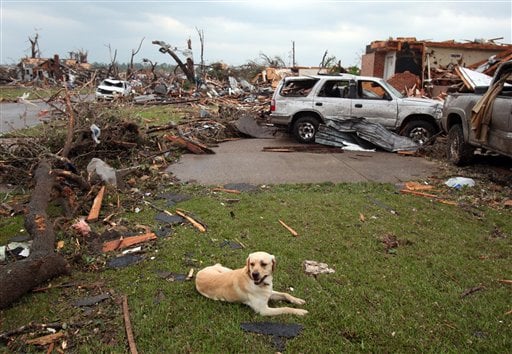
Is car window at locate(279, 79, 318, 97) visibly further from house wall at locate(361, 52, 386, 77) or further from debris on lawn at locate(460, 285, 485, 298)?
house wall at locate(361, 52, 386, 77)

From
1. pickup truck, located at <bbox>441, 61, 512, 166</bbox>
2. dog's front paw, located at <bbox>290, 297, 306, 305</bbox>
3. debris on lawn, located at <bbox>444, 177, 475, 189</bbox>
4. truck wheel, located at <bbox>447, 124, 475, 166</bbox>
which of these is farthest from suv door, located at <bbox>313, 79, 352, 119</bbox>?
dog's front paw, located at <bbox>290, 297, 306, 305</bbox>

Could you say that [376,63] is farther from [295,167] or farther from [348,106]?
[295,167]

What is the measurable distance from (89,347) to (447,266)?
3524 millimetres

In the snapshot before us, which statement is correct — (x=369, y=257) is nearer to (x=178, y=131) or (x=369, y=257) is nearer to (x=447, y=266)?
(x=447, y=266)

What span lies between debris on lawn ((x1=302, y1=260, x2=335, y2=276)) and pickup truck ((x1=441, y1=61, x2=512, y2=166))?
456cm

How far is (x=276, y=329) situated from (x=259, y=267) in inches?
19.6

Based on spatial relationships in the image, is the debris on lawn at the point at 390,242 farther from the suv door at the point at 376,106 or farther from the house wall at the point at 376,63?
the house wall at the point at 376,63

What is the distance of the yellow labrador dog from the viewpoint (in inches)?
132

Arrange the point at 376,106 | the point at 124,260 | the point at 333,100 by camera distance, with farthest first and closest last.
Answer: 1. the point at 333,100
2. the point at 376,106
3. the point at 124,260

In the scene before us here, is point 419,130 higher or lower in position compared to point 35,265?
higher

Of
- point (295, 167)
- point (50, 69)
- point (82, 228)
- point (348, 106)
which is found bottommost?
point (82, 228)

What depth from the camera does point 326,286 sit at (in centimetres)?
384

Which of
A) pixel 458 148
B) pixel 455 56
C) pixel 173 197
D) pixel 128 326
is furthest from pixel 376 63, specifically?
pixel 128 326

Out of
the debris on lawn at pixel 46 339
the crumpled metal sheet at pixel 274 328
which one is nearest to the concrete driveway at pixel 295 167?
the crumpled metal sheet at pixel 274 328
